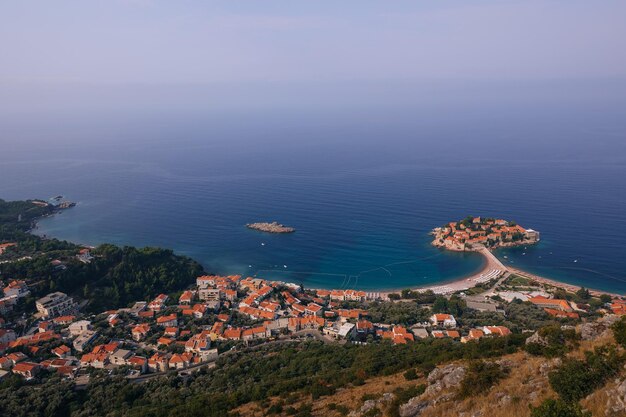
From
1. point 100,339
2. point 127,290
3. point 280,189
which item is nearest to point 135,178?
point 280,189

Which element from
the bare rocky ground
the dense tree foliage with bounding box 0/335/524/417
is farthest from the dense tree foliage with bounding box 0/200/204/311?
the bare rocky ground

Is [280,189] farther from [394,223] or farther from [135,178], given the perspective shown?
[135,178]

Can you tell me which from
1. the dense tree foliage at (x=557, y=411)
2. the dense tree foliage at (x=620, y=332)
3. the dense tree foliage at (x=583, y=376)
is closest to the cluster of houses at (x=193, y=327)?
the dense tree foliage at (x=620, y=332)

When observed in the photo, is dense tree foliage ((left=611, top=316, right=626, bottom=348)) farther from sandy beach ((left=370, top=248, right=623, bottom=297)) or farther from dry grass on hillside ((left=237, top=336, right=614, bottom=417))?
sandy beach ((left=370, top=248, right=623, bottom=297))

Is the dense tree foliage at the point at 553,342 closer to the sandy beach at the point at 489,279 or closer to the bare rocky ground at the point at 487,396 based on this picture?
the bare rocky ground at the point at 487,396

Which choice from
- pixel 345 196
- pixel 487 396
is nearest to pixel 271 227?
pixel 345 196

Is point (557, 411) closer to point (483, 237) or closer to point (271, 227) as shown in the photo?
point (483, 237)
